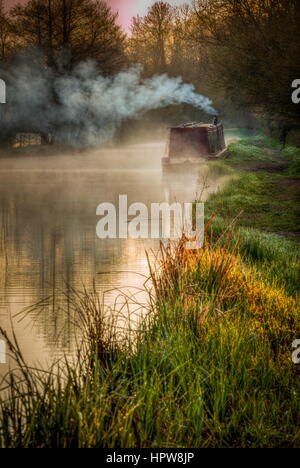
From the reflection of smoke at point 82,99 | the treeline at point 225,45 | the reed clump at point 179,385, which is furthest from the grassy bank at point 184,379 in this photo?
the reflection of smoke at point 82,99

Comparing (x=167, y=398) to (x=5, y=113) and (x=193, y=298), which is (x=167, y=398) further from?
(x=5, y=113)

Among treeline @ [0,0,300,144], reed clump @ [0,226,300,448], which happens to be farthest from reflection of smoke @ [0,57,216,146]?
reed clump @ [0,226,300,448]

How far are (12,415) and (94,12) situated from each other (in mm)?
42603

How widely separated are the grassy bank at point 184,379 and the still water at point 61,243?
54 centimetres

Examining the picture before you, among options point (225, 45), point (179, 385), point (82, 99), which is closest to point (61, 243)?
point (225, 45)

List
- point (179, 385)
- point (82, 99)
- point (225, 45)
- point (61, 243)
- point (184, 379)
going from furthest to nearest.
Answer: point (82, 99), point (225, 45), point (61, 243), point (184, 379), point (179, 385)

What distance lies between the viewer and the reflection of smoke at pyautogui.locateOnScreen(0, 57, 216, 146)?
4044 cm

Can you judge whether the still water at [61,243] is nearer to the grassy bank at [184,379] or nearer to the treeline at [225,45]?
the grassy bank at [184,379]

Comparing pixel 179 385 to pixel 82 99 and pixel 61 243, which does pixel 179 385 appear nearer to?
pixel 61 243

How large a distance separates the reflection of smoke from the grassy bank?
3080 cm

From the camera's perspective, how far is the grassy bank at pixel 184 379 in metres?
4.30

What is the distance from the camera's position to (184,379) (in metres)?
5.28

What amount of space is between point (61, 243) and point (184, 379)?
29.5ft
